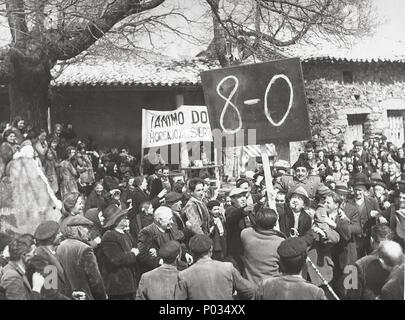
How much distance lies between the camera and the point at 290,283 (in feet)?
12.3

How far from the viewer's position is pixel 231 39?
14461mm

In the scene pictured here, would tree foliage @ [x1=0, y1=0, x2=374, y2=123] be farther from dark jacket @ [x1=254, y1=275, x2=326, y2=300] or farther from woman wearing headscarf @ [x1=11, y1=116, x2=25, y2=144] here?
dark jacket @ [x1=254, y1=275, x2=326, y2=300]

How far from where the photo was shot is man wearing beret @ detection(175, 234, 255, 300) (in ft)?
13.3

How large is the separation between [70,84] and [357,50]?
9.47 metres

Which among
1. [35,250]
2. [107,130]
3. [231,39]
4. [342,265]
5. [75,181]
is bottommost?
[342,265]

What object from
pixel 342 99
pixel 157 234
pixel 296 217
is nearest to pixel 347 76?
pixel 342 99

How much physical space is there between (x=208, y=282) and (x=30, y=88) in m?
8.82

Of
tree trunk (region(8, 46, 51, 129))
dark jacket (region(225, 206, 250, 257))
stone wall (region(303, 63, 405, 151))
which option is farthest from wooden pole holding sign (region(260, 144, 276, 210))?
stone wall (region(303, 63, 405, 151))

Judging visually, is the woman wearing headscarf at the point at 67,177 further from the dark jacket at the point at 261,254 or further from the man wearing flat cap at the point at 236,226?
the dark jacket at the point at 261,254

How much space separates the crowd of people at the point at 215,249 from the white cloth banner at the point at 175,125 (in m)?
2.91

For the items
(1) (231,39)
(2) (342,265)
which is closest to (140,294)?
(2) (342,265)

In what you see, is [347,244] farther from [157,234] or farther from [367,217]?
[157,234]

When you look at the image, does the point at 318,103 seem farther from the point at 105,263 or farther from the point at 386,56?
the point at 105,263

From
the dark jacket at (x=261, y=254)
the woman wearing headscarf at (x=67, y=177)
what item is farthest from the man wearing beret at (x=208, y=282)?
the woman wearing headscarf at (x=67, y=177)
